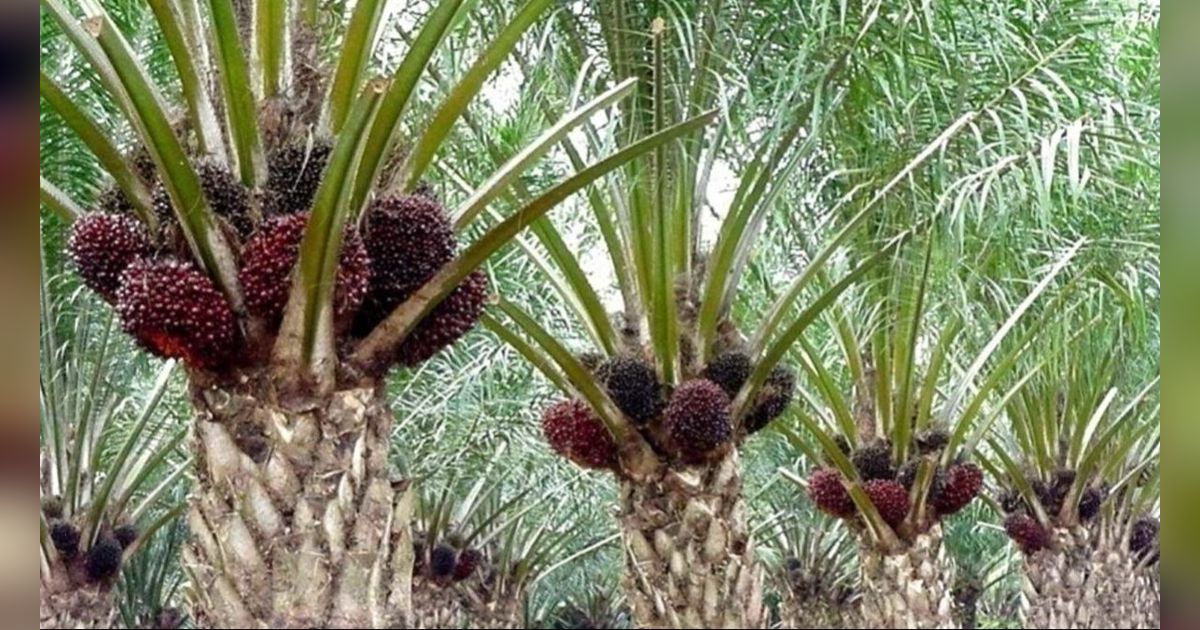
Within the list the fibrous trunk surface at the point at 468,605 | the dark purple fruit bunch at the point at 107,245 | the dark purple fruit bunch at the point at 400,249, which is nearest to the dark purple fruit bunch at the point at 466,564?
the fibrous trunk surface at the point at 468,605

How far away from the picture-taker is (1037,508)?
26.0 ft

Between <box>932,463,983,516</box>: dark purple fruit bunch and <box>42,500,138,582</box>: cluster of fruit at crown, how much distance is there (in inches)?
171

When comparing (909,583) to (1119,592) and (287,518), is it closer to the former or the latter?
(1119,592)

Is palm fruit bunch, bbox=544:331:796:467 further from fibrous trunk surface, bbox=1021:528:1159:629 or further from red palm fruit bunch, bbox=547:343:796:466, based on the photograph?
fibrous trunk surface, bbox=1021:528:1159:629

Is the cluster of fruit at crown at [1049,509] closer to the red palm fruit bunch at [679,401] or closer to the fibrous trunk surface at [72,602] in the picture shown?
the red palm fruit bunch at [679,401]

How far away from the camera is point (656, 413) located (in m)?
3.91

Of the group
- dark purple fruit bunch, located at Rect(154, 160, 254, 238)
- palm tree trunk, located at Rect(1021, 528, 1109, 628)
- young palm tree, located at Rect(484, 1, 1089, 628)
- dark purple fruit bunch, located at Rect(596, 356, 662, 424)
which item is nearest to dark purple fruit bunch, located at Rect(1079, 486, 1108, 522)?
palm tree trunk, located at Rect(1021, 528, 1109, 628)

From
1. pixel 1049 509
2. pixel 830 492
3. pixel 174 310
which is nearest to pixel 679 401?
pixel 174 310

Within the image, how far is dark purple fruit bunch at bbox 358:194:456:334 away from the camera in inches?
100

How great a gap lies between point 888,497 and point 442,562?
524cm

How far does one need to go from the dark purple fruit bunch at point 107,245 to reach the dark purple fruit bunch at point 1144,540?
7985mm

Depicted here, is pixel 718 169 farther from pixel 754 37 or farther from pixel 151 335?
pixel 151 335

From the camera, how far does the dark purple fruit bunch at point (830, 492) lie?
5715 mm
